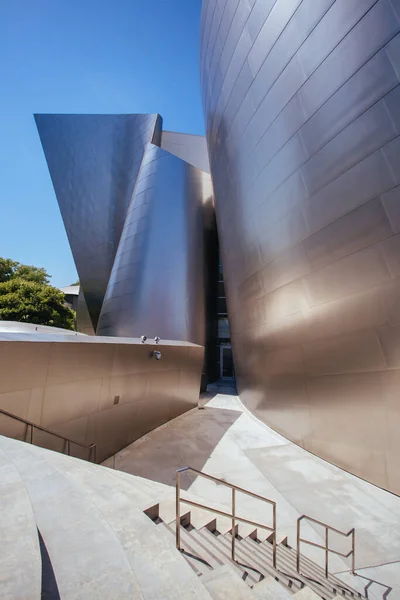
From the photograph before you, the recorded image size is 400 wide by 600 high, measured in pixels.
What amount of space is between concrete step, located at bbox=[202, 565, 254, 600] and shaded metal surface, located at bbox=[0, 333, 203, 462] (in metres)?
3.94

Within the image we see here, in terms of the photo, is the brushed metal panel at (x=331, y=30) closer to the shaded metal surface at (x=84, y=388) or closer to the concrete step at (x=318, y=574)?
the shaded metal surface at (x=84, y=388)

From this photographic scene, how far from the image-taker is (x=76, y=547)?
1916mm

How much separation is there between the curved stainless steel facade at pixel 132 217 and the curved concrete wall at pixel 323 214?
22.0 ft

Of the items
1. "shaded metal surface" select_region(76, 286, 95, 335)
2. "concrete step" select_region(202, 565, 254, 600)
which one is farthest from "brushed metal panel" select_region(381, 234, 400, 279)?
"shaded metal surface" select_region(76, 286, 95, 335)

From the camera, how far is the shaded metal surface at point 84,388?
15.9 ft

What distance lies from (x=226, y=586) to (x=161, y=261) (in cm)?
1543

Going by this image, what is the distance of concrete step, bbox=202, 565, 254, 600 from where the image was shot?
1.86m

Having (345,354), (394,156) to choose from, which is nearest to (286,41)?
(394,156)

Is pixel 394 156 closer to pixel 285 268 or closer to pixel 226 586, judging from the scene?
pixel 285 268

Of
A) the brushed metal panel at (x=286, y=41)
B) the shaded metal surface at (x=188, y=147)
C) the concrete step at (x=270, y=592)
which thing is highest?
the shaded metal surface at (x=188, y=147)

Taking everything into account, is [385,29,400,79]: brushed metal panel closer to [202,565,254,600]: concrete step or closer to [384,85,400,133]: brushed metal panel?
[384,85,400,133]: brushed metal panel

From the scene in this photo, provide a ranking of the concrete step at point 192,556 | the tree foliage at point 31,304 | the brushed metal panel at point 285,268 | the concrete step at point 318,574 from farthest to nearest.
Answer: the tree foliage at point 31,304 < the brushed metal panel at point 285,268 < the concrete step at point 318,574 < the concrete step at point 192,556

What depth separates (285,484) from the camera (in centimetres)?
602

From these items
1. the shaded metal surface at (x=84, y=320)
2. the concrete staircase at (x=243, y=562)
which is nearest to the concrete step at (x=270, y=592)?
the concrete staircase at (x=243, y=562)
